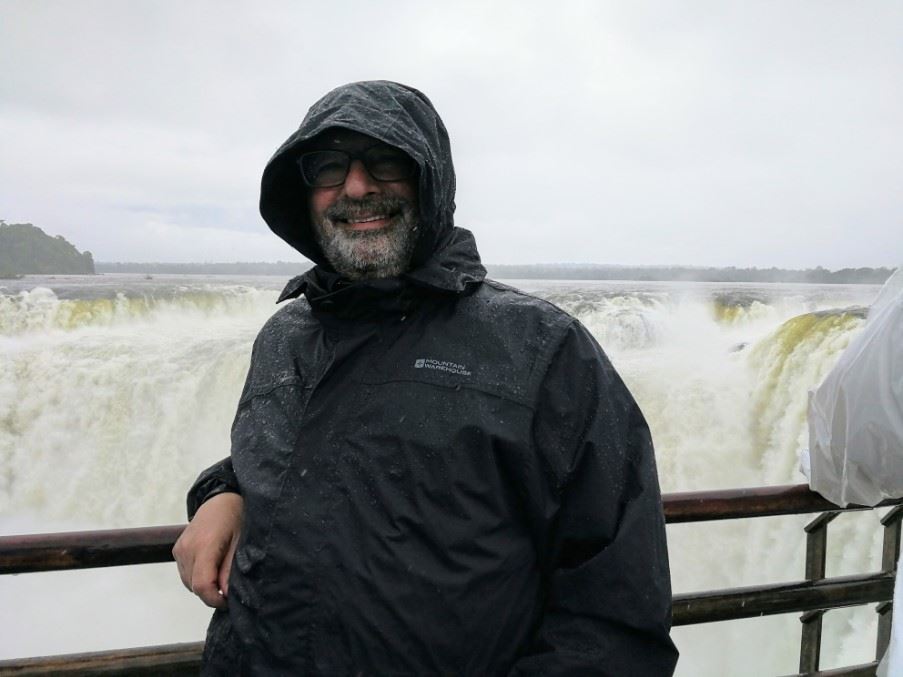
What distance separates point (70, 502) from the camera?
9617mm

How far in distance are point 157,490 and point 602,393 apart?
30.6 ft

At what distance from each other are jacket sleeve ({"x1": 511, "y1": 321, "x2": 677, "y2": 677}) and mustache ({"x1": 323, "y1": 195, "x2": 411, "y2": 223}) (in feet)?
1.29

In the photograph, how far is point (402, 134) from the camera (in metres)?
1.14

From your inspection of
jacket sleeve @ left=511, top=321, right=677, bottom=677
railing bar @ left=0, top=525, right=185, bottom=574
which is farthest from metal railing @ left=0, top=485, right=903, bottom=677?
jacket sleeve @ left=511, top=321, right=677, bottom=677

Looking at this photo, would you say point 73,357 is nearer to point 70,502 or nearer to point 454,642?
point 70,502

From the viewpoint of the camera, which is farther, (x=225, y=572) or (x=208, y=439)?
(x=208, y=439)

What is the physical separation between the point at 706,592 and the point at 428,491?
0.97 meters

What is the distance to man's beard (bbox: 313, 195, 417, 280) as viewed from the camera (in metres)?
1.21

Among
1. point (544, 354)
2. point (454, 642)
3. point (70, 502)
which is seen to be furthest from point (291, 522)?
point (70, 502)

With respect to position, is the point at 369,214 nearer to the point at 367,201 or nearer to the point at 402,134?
the point at 367,201

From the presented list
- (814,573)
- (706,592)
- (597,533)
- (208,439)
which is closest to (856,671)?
(814,573)

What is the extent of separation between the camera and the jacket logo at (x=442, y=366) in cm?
109

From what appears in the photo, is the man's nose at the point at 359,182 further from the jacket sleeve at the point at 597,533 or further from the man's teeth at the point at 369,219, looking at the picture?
the jacket sleeve at the point at 597,533

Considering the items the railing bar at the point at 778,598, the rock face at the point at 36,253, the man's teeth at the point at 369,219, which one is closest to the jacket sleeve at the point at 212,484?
the man's teeth at the point at 369,219
